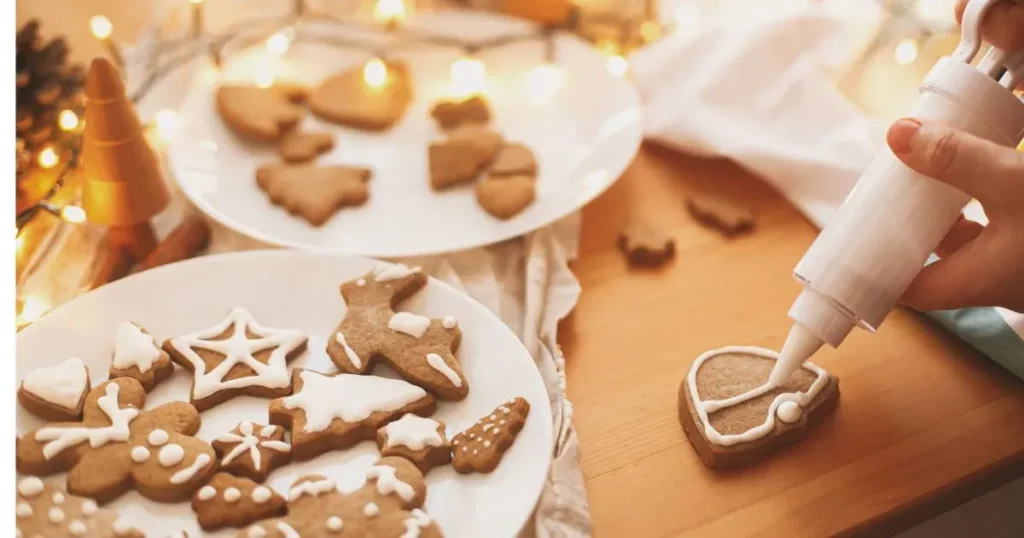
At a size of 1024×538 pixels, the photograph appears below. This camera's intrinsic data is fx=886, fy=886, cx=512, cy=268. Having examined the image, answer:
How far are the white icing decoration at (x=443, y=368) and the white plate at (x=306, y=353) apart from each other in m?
0.02

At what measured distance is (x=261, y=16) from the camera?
127 cm

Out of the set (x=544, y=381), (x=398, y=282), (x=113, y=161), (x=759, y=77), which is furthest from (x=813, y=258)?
(x=113, y=161)

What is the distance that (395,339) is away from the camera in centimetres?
76

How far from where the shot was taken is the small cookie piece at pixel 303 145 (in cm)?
103

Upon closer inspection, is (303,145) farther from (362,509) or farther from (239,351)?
(362,509)

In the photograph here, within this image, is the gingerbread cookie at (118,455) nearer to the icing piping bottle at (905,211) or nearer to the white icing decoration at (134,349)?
the white icing decoration at (134,349)

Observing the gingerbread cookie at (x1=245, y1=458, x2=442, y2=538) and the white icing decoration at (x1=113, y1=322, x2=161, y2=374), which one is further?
the white icing decoration at (x1=113, y1=322, x2=161, y2=374)

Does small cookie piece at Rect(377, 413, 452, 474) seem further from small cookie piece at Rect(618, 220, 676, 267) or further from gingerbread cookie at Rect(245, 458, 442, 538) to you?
small cookie piece at Rect(618, 220, 676, 267)

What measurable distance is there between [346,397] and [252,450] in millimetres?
83

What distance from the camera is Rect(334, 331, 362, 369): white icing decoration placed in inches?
29.2

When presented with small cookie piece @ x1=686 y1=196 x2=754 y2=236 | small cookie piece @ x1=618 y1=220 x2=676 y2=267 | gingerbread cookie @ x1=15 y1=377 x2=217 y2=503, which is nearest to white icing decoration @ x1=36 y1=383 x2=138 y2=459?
gingerbread cookie @ x1=15 y1=377 x2=217 y2=503

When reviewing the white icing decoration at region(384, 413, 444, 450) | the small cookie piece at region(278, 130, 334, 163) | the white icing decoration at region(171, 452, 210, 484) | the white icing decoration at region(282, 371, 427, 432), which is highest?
the white icing decoration at region(384, 413, 444, 450)

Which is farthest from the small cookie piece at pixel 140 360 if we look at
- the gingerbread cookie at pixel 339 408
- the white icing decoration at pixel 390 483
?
the white icing decoration at pixel 390 483

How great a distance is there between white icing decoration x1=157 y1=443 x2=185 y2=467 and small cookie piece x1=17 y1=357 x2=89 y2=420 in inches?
3.5
